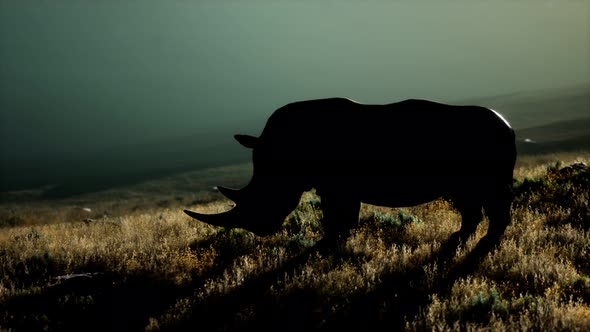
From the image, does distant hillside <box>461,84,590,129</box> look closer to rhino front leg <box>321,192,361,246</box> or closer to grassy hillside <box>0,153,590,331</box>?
grassy hillside <box>0,153,590,331</box>

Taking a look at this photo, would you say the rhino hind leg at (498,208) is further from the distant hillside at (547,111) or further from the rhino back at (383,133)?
the distant hillside at (547,111)

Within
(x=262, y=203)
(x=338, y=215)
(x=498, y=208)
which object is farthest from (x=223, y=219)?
(x=498, y=208)

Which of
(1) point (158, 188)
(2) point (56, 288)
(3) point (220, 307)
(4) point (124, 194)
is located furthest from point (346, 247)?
(1) point (158, 188)

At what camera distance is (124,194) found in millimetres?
53312

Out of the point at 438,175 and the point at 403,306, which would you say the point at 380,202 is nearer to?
the point at 438,175

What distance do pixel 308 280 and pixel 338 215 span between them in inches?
60.0

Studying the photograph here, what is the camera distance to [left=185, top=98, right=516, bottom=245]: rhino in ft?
20.6

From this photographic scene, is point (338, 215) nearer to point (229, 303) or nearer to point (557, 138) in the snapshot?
point (229, 303)

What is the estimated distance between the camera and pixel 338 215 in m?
7.23

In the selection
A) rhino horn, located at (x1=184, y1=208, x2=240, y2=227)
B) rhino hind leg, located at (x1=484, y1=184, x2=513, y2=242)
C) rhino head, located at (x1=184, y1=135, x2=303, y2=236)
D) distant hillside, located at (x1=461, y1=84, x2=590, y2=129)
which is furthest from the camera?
distant hillside, located at (x1=461, y1=84, x2=590, y2=129)

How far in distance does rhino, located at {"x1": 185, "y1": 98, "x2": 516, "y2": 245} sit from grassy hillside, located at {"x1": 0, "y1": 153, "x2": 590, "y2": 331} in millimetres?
764

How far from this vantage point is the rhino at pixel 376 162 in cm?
627

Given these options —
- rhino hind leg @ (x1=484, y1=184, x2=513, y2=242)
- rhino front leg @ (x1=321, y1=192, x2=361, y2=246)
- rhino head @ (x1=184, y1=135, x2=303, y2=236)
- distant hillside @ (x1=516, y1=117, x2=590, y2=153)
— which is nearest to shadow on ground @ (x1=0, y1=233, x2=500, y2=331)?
rhino hind leg @ (x1=484, y1=184, x2=513, y2=242)

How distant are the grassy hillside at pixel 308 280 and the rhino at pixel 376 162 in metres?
0.76
